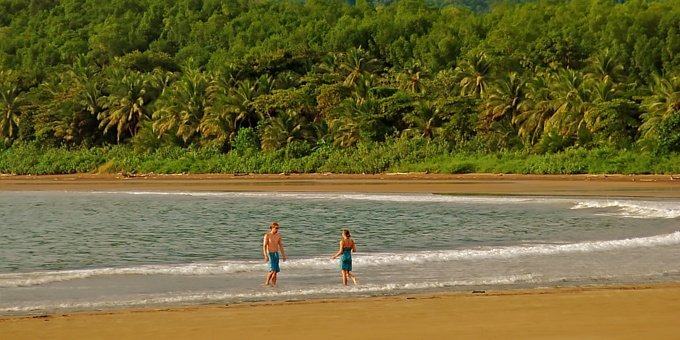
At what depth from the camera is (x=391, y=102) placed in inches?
2589

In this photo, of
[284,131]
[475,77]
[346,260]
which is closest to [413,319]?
[346,260]

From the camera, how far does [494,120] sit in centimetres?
6225

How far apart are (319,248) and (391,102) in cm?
4094

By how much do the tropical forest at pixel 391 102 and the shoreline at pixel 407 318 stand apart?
3864 centimetres

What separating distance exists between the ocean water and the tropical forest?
631 inches

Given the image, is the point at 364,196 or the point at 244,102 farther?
the point at 244,102

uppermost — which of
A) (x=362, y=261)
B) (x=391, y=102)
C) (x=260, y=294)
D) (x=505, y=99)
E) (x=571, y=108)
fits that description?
(x=391, y=102)

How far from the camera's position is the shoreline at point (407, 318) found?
12719 mm

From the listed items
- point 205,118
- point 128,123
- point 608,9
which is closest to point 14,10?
point 128,123

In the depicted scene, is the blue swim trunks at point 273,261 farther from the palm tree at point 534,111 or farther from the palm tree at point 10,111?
the palm tree at point 10,111

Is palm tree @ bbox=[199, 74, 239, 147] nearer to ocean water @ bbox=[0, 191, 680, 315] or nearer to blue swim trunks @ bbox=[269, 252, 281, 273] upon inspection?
ocean water @ bbox=[0, 191, 680, 315]

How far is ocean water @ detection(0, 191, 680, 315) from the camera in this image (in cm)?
1795

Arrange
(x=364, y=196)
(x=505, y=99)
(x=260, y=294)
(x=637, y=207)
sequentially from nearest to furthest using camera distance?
(x=260, y=294)
(x=637, y=207)
(x=364, y=196)
(x=505, y=99)

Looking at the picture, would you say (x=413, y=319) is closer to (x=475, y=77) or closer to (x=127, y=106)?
(x=475, y=77)
